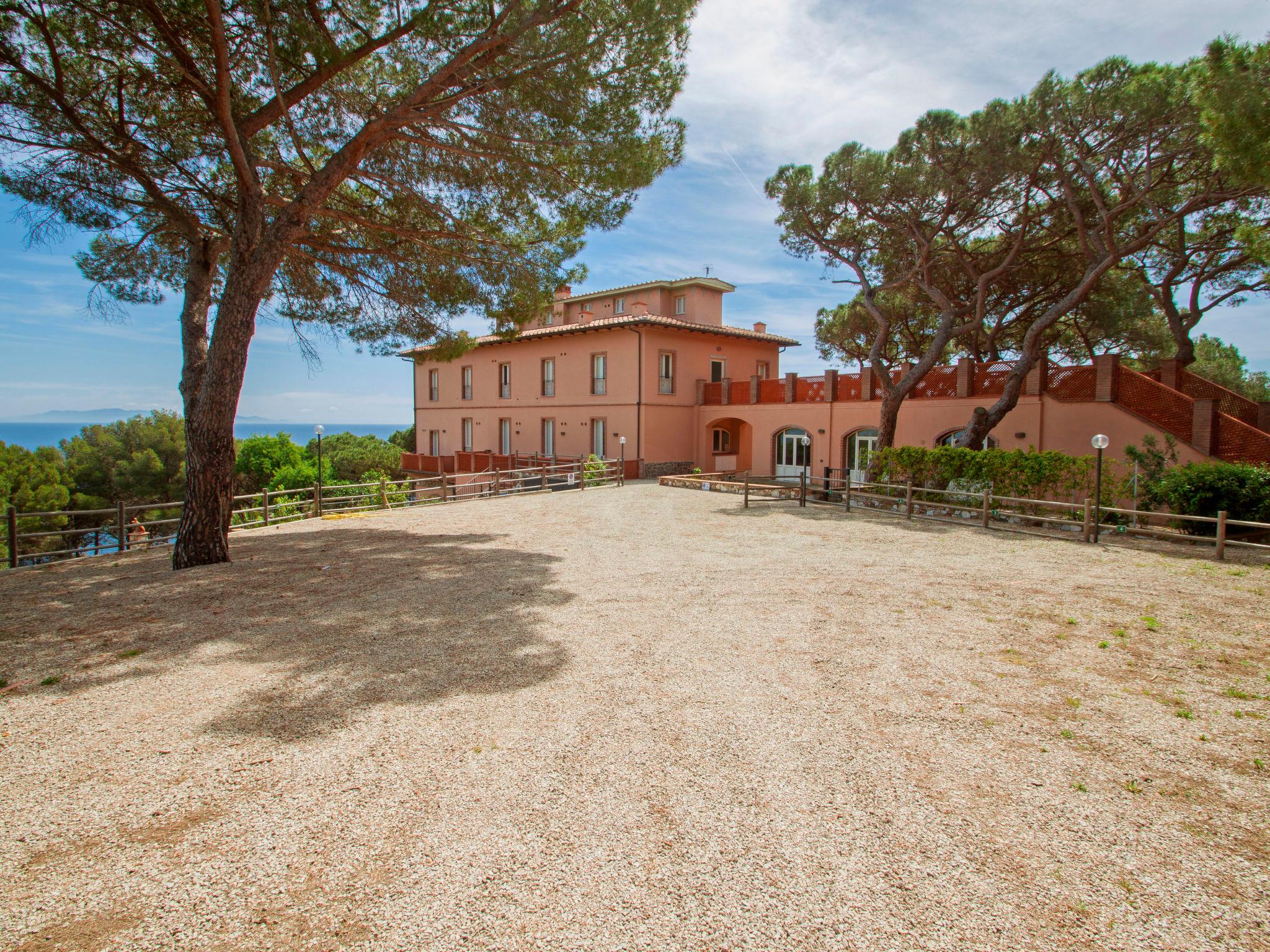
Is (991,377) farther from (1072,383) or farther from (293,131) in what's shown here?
(293,131)

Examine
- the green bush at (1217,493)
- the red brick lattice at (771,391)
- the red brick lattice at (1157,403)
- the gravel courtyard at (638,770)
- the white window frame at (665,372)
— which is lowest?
the gravel courtyard at (638,770)

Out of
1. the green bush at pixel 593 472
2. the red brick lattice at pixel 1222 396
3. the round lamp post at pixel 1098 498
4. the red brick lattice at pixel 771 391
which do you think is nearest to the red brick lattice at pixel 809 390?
the red brick lattice at pixel 771 391

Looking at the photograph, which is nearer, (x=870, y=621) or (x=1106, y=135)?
(x=870, y=621)

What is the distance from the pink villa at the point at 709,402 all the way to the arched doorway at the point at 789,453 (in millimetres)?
55

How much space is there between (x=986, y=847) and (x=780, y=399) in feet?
73.2

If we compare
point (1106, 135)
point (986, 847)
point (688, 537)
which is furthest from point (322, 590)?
point (1106, 135)

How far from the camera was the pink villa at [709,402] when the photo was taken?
16.3 meters

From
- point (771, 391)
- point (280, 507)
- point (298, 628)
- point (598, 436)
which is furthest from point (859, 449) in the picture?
point (298, 628)

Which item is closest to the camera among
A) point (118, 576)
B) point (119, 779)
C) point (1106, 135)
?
point (119, 779)

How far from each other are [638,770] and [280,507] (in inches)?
585

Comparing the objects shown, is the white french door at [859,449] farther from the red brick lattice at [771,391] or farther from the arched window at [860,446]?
the red brick lattice at [771,391]

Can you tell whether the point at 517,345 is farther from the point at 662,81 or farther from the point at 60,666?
the point at 60,666

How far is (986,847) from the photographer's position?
3174mm

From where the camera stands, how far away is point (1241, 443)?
14219 mm
